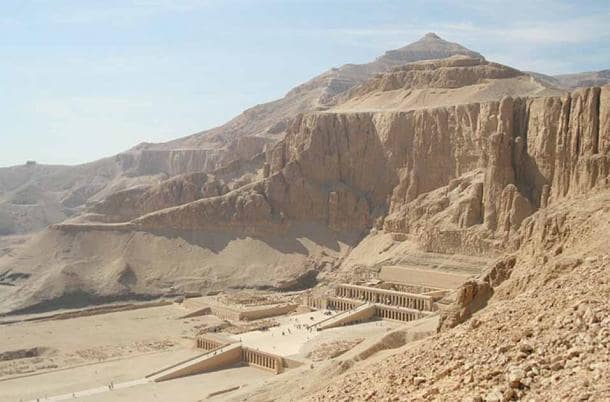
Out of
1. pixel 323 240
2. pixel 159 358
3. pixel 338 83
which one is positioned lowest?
pixel 159 358

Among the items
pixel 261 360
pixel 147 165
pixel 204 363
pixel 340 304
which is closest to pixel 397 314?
pixel 340 304

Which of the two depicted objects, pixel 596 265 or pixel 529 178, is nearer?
pixel 596 265

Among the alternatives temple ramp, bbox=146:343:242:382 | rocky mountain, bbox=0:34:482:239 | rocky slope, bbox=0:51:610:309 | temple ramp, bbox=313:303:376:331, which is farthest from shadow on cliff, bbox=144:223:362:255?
rocky mountain, bbox=0:34:482:239

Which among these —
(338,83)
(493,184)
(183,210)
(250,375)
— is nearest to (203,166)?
(338,83)

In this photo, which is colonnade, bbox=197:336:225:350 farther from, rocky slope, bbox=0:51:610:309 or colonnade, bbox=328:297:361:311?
rocky slope, bbox=0:51:610:309

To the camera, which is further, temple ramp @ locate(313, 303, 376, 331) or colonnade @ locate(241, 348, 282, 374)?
temple ramp @ locate(313, 303, 376, 331)

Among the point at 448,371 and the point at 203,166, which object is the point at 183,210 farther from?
the point at 448,371

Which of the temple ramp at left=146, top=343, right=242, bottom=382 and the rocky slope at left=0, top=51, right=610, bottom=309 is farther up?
the rocky slope at left=0, top=51, right=610, bottom=309
